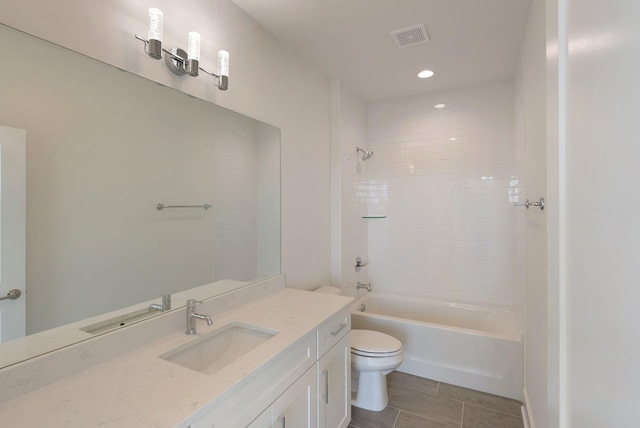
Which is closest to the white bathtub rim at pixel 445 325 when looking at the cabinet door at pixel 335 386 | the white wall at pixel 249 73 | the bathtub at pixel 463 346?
the bathtub at pixel 463 346

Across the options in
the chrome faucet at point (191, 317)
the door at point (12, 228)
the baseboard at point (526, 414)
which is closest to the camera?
the door at point (12, 228)

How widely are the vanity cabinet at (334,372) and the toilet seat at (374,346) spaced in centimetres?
28

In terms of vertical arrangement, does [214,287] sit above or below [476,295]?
above

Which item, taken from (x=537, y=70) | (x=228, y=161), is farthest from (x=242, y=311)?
(x=537, y=70)

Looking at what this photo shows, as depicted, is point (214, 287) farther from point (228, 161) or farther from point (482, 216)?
point (482, 216)

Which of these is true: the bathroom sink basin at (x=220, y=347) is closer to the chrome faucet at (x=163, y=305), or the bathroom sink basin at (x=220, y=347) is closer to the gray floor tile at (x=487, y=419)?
the chrome faucet at (x=163, y=305)

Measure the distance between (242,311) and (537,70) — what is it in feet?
6.48

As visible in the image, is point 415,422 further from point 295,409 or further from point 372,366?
point 295,409

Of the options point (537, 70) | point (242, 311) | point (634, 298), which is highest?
point (537, 70)

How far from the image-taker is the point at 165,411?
2.59 ft

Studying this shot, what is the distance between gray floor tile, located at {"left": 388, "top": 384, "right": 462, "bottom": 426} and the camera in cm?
201

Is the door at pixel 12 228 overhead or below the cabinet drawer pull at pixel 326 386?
overhead

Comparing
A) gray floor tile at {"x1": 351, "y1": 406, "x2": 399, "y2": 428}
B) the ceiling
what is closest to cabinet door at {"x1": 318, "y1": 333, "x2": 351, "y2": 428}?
gray floor tile at {"x1": 351, "y1": 406, "x2": 399, "y2": 428}

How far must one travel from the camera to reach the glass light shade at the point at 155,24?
1.23 m
